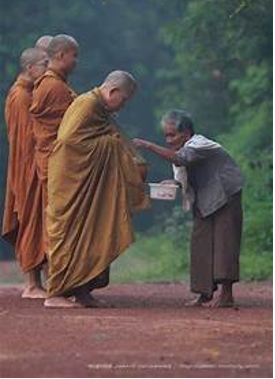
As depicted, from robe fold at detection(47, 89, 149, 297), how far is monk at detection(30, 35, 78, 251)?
0.49 metres

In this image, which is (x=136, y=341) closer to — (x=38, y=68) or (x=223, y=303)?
(x=223, y=303)

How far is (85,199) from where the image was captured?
453 inches

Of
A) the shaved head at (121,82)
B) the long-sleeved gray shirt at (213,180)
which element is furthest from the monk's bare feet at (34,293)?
the shaved head at (121,82)

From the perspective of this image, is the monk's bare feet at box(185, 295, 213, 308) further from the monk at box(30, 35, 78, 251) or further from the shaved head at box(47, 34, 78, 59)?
the shaved head at box(47, 34, 78, 59)

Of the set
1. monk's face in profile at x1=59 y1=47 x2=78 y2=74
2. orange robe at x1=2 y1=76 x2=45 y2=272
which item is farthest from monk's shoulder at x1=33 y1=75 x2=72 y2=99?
orange robe at x1=2 y1=76 x2=45 y2=272

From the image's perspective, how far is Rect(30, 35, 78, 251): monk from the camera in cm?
1191

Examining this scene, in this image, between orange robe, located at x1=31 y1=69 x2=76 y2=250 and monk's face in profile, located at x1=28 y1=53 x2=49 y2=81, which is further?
monk's face in profile, located at x1=28 y1=53 x2=49 y2=81

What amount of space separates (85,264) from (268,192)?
1358 centimetres

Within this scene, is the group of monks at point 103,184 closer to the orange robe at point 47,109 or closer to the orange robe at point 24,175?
the orange robe at point 47,109

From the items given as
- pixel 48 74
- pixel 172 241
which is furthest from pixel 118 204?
pixel 172 241

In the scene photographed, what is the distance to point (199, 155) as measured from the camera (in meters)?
11.6

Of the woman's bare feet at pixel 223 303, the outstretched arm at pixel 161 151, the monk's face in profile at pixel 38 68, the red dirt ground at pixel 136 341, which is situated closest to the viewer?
the red dirt ground at pixel 136 341

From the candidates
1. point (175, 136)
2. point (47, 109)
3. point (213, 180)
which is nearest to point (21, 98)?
point (47, 109)

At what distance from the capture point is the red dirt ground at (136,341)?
8.23 metres
